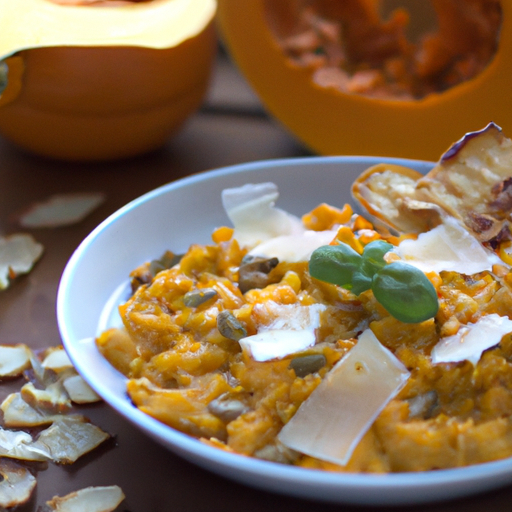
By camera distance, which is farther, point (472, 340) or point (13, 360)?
point (13, 360)

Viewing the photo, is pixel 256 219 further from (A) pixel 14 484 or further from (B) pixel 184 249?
(A) pixel 14 484

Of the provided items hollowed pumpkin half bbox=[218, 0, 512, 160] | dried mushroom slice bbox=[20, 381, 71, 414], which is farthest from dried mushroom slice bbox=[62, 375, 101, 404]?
hollowed pumpkin half bbox=[218, 0, 512, 160]

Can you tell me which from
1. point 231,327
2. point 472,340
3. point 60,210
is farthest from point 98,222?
point 472,340

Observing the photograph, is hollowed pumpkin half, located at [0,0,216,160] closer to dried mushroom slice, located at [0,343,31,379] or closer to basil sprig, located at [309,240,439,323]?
dried mushroom slice, located at [0,343,31,379]

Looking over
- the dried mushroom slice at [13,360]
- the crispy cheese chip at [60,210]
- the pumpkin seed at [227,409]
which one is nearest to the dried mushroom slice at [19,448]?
the dried mushroom slice at [13,360]

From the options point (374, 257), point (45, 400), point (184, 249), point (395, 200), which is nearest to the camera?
point (374, 257)

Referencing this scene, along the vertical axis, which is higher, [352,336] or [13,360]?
[352,336]
